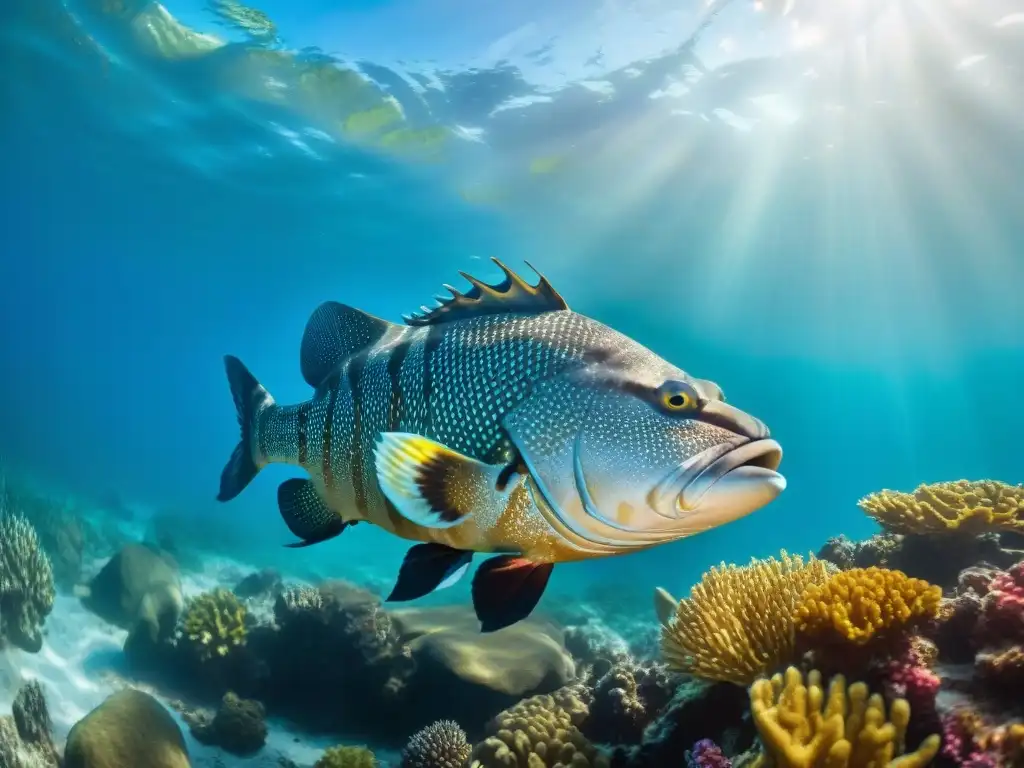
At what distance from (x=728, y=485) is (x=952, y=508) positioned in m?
4.11

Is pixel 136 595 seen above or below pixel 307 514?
below

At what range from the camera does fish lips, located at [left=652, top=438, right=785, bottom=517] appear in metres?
1.59

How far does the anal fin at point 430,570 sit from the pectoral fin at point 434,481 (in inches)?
9.7

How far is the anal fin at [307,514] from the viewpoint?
8.45ft

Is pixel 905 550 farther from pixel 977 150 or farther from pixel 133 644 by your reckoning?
pixel 977 150

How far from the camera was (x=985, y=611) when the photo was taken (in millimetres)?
2795

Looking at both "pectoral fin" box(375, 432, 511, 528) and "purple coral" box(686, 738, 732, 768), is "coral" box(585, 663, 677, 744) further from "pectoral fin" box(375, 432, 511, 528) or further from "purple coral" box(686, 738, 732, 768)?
"pectoral fin" box(375, 432, 511, 528)

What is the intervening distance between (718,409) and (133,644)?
8766 millimetres

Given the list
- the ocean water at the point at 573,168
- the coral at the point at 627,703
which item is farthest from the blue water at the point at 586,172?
the coral at the point at 627,703

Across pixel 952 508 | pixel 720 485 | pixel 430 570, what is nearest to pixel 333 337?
pixel 430 570

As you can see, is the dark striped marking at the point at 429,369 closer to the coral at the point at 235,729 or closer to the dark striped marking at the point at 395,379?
the dark striped marking at the point at 395,379

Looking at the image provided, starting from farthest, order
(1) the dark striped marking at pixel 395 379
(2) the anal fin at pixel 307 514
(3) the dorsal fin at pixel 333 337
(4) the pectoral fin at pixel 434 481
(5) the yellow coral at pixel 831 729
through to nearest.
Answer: (3) the dorsal fin at pixel 333 337 → (2) the anal fin at pixel 307 514 → (1) the dark striped marking at pixel 395 379 → (5) the yellow coral at pixel 831 729 → (4) the pectoral fin at pixel 434 481

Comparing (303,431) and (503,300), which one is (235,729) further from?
(503,300)

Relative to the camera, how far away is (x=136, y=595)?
9.21 metres
